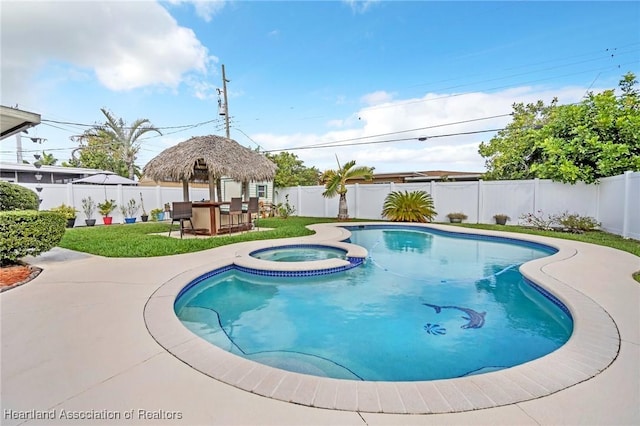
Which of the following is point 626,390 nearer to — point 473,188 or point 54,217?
point 54,217

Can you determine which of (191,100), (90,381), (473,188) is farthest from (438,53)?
(90,381)

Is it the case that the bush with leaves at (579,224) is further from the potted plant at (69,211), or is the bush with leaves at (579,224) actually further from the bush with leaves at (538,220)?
the potted plant at (69,211)

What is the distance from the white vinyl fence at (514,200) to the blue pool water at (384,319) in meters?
5.30

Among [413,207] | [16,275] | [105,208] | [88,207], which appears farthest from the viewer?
[413,207]

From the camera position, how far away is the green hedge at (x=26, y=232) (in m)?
5.37

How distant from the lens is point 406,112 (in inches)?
716

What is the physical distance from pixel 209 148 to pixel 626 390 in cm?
1107

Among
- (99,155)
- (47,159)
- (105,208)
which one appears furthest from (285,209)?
(47,159)

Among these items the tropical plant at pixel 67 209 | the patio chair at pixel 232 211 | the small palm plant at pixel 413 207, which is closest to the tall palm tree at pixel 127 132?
the tropical plant at pixel 67 209

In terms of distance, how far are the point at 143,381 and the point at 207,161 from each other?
28.9 ft

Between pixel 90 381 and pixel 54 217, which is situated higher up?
pixel 54 217

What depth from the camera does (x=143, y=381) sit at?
226 cm

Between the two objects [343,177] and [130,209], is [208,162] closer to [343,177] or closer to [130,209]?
[343,177]

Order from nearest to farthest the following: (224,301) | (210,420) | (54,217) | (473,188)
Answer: (210,420)
(224,301)
(54,217)
(473,188)
